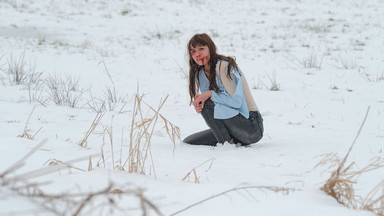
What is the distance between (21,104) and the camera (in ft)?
16.5

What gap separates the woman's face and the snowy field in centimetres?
76

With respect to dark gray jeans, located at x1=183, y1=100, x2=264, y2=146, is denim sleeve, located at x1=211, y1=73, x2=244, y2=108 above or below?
above

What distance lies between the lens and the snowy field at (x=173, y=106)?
1.60 meters

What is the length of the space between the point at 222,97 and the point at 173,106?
2.12 meters

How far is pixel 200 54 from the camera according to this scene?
355cm

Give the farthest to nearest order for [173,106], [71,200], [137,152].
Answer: [173,106], [137,152], [71,200]

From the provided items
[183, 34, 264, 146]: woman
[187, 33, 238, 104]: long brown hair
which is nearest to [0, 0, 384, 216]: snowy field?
[183, 34, 264, 146]: woman

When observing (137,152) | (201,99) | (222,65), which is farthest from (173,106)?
(137,152)

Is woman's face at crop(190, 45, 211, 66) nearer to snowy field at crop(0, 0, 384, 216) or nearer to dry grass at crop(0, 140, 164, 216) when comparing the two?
snowy field at crop(0, 0, 384, 216)

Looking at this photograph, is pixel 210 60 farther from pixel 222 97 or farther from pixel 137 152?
pixel 137 152

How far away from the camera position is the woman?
3.54 metres

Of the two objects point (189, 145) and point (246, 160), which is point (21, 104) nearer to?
point (189, 145)

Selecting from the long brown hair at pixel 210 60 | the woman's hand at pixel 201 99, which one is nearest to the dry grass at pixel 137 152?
the woman's hand at pixel 201 99

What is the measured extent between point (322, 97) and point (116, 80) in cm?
339
